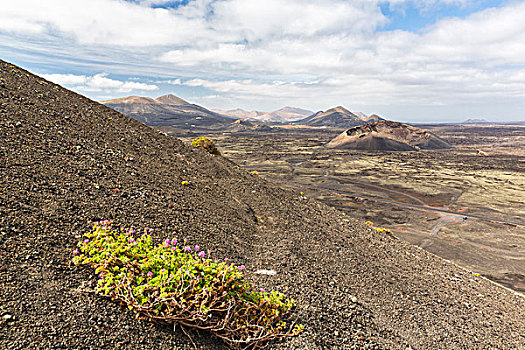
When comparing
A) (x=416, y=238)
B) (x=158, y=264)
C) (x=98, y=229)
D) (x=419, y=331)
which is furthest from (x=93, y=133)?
(x=416, y=238)

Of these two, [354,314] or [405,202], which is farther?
[405,202]

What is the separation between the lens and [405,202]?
44.1m

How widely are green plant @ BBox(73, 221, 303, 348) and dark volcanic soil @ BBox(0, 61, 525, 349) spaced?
0.24 metres

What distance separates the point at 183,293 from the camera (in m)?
4.14

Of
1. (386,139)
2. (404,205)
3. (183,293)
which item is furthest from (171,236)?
(386,139)

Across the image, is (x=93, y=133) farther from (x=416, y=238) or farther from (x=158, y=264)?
(x=416, y=238)

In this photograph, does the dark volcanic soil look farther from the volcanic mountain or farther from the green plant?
the volcanic mountain

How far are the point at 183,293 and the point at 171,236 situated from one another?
350cm

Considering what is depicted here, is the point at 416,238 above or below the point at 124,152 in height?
below

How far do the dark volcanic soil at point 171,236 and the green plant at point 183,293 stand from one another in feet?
0.79

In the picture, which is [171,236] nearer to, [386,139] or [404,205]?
[404,205]

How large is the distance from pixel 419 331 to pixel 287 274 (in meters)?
3.91

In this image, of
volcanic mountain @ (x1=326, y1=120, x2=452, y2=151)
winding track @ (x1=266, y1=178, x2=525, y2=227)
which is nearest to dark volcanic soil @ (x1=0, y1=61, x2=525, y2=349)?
winding track @ (x1=266, y1=178, x2=525, y2=227)

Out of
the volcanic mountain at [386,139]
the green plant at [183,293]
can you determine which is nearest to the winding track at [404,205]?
the green plant at [183,293]
